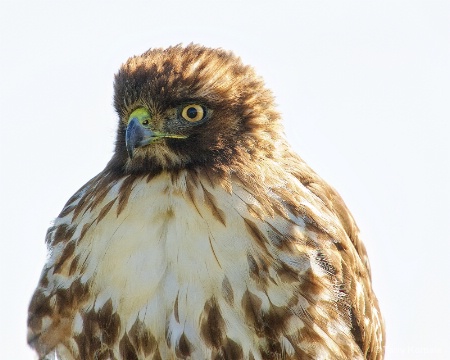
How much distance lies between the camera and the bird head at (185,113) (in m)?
6.55

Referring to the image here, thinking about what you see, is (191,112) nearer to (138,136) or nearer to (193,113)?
(193,113)

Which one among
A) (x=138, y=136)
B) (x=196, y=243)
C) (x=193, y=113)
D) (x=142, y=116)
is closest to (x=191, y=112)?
(x=193, y=113)

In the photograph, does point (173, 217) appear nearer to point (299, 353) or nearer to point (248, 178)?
point (248, 178)

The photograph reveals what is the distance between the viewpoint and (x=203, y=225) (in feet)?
20.8

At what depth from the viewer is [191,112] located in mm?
6660

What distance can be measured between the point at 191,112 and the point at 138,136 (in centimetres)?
46

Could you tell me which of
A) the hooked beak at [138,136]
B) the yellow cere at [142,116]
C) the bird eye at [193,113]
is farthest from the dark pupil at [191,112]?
the yellow cere at [142,116]

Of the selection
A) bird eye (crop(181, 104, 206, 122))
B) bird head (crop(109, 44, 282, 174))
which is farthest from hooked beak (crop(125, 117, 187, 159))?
bird eye (crop(181, 104, 206, 122))

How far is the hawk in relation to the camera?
6262mm

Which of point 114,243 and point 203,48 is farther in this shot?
point 203,48

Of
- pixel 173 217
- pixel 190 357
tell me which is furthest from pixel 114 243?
pixel 190 357

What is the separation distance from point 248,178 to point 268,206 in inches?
9.7

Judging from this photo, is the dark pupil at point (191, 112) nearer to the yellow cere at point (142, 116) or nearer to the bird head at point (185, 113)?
the bird head at point (185, 113)

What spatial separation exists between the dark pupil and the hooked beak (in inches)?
6.9
